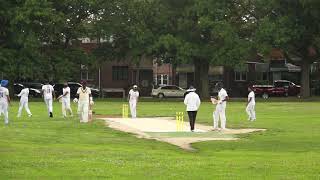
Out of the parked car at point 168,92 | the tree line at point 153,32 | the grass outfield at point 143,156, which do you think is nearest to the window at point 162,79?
the parked car at point 168,92

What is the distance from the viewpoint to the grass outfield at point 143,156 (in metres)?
14.0

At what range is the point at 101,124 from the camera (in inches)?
1225

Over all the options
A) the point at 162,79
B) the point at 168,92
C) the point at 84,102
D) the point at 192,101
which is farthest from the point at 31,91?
the point at 192,101

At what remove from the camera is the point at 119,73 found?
94.6 m

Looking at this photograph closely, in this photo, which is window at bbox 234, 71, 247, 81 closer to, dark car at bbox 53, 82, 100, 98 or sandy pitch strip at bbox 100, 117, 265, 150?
dark car at bbox 53, 82, 100, 98

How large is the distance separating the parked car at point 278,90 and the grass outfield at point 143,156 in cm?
5355

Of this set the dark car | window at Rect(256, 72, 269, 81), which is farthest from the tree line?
window at Rect(256, 72, 269, 81)

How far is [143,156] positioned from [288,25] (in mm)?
50574

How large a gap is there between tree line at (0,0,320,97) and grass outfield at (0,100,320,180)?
38.6 metres

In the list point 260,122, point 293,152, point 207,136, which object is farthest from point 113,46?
point 293,152

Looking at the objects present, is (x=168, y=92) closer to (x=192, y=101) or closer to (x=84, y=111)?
(x=84, y=111)

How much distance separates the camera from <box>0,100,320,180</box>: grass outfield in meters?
14.0

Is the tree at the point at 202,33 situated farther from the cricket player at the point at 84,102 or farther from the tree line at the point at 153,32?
the cricket player at the point at 84,102

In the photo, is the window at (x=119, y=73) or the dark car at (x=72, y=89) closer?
the dark car at (x=72, y=89)
